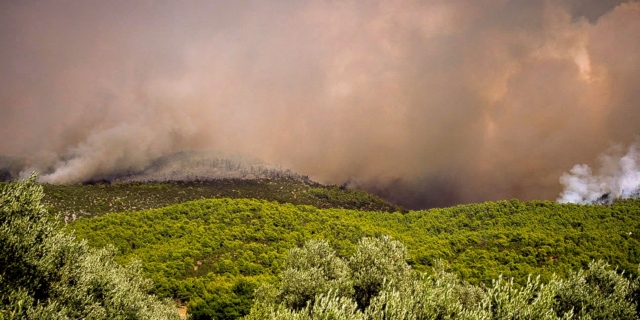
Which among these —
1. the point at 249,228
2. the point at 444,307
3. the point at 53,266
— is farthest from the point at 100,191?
the point at 444,307

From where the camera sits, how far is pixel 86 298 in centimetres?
2208

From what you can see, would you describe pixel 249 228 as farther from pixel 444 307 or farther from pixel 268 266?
pixel 444 307

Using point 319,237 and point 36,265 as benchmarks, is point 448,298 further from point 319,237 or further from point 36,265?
point 319,237

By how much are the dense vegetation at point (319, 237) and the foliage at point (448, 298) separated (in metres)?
26.1

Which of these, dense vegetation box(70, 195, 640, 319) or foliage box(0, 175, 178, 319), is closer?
foliage box(0, 175, 178, 319)

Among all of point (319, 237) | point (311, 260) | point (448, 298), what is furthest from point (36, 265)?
point (319, 237)

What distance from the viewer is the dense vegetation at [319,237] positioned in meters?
75.6

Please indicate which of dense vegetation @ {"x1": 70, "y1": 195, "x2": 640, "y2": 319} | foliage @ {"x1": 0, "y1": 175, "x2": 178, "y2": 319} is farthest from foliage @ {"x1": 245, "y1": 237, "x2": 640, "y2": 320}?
dense vegetation @ {"x1": 70, "y1": 195, "x2": 640, "y2": 319}

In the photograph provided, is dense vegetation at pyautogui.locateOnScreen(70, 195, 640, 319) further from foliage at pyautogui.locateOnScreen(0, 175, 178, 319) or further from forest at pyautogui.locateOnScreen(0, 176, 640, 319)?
foliage at pyautogui.locateOnScreen(0, 175, 178, 319)

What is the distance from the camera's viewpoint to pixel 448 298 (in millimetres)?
20500

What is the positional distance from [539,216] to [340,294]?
138 meters

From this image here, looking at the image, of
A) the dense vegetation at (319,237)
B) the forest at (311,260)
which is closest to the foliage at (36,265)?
the forest at (311,260)

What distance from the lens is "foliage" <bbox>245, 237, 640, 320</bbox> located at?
19.2 m

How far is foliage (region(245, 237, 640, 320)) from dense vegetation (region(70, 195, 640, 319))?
26106 mm
